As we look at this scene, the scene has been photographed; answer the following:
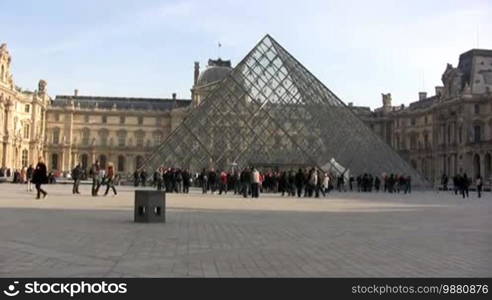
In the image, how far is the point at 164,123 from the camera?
8769 centimetres

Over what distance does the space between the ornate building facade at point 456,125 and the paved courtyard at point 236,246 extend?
53.4 m

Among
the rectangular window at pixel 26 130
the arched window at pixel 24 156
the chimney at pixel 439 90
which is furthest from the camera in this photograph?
the rectangular window at pixel 26 130

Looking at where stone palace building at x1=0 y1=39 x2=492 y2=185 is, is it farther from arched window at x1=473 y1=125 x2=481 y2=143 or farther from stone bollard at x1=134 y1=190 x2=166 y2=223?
stone bollard at x1=134 y1=190 x2=166 y2=223

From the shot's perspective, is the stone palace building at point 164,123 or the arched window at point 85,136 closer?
the stone palace building at point 164,123

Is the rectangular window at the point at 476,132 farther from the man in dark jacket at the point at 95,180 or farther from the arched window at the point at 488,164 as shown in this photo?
the man in dark jacket at the point at 95,180

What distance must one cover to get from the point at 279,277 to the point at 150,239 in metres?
3.13

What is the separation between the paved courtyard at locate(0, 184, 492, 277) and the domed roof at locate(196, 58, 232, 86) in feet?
228

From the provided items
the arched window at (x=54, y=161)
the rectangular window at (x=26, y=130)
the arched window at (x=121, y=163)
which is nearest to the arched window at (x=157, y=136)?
the arched window at (x=121, y=163)

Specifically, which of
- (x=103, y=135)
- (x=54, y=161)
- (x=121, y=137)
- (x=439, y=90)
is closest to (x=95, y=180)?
(x=439, y=90)

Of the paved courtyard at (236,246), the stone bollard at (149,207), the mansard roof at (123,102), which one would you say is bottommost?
the paved courtyard at (236,246)

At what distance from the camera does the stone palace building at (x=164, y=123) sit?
64938 mm

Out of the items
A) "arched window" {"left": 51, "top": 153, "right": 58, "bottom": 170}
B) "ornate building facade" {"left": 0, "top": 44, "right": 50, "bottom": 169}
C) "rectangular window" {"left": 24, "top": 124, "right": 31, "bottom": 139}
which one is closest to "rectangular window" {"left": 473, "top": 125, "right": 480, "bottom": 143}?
"ornate building facade" {"left": 0, "top": 44, "right": 50, "bottom": 169}

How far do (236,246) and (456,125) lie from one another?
6304cm

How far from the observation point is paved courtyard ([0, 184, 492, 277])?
5.88 meters
